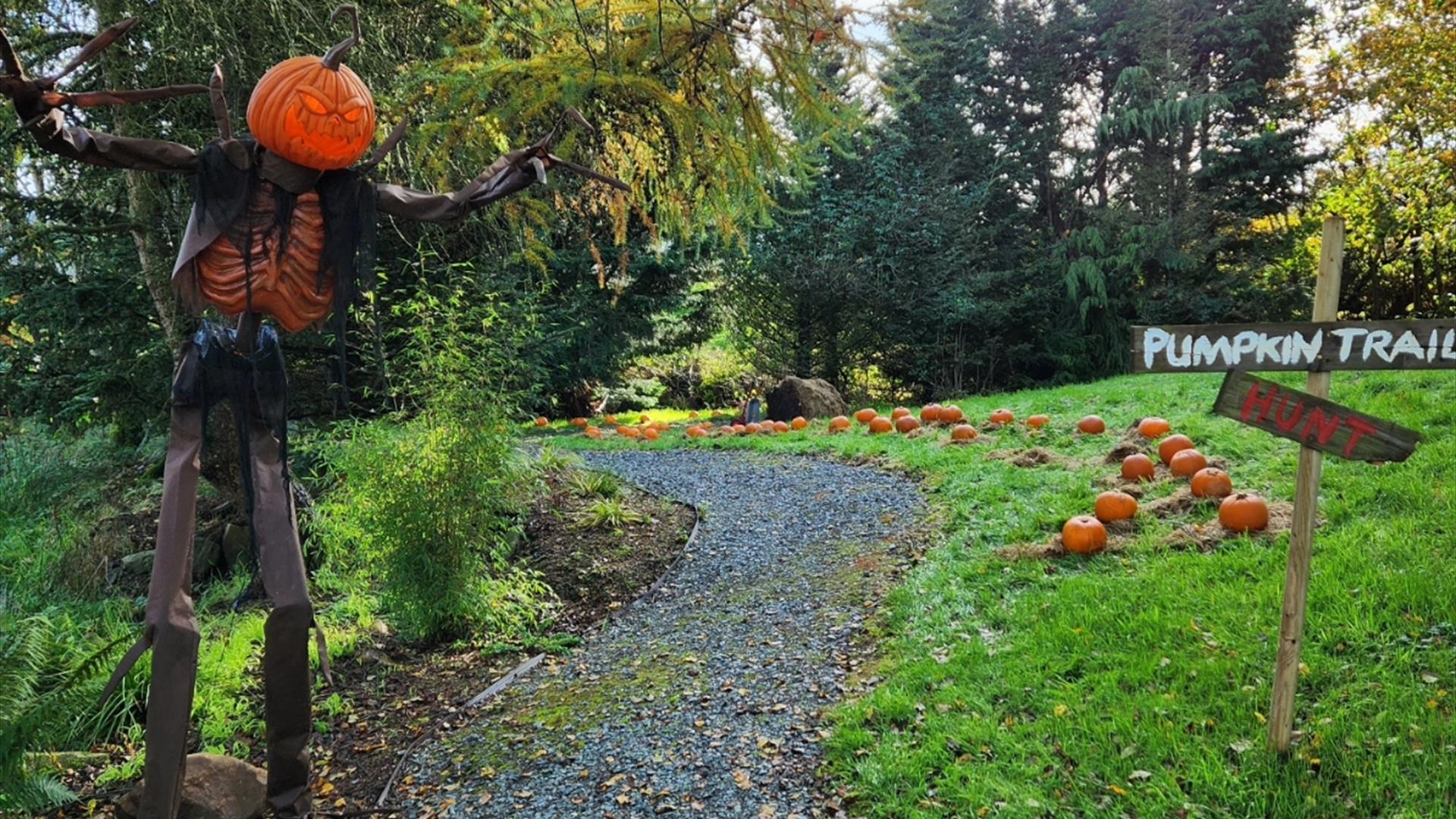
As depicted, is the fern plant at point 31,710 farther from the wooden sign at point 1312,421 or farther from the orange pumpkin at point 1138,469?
the orange pumpkin at point 1138,469

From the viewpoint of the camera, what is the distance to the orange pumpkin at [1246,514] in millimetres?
4227

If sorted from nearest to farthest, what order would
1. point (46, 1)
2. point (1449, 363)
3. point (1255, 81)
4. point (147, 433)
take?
point (1449, 363), point (46, 1), point (147, 433), point (1255, 81)

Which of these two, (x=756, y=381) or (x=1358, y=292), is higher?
(x=1358, y=292)

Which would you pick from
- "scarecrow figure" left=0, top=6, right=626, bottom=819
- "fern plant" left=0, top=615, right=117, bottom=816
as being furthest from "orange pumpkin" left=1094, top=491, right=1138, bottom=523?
"fern plant" left=0, top=615, right=117, bottom=816

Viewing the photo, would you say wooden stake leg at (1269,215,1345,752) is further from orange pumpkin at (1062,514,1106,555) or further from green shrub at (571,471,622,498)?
green shrub at (571,471,622,498)

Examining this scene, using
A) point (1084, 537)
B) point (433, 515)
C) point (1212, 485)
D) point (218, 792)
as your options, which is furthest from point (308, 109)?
point (1212, 485)

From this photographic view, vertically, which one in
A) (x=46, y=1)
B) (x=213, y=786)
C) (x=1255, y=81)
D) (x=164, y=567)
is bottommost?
(x=213, y=786)

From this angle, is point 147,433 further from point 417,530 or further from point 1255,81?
Result: point 1255,81

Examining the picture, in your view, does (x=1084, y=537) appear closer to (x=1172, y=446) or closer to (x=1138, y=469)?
(x=1138, y=469)

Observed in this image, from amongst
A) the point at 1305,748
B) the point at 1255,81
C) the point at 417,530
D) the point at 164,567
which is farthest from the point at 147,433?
the point at 1255,81

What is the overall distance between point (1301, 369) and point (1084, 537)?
77.4 inches

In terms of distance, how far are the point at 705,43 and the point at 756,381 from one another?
12.4 m

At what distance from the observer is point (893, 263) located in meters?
14.5

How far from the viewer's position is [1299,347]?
8.51 feet
